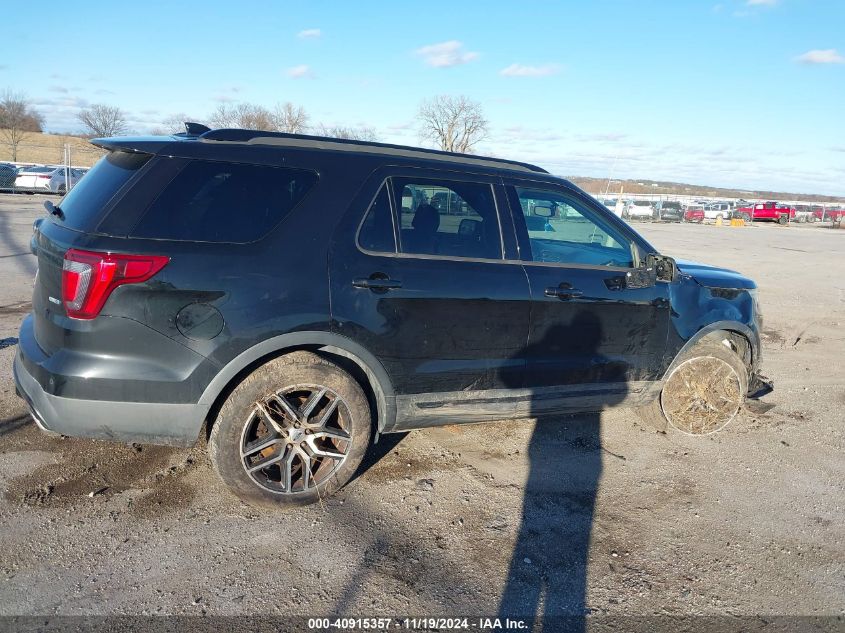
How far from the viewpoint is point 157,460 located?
392cm

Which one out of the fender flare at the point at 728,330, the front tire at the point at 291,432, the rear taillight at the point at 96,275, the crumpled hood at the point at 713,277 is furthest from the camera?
the crumpled hood at the point at 713,277

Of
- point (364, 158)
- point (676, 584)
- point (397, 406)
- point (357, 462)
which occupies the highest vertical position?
point (364, 158)

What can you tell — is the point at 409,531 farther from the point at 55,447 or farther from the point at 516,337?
the point at 55,447

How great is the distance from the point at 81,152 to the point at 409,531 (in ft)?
153

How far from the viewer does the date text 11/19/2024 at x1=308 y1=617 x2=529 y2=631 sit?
2.62 metres

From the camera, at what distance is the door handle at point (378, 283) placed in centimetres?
335

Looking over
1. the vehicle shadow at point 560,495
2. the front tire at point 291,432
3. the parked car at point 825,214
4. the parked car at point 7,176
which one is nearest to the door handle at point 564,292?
the vehicle shadow at point 560,495

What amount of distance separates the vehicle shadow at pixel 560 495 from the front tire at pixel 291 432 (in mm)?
1072

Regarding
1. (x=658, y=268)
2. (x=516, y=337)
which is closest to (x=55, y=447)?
(x=516, y=337)

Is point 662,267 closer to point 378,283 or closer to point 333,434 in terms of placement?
point 378,283

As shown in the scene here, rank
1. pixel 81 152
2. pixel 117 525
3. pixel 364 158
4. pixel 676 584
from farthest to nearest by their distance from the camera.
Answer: pixel 81 152 < pixel 364 158 < pixel 117 525 < pixel 676 584

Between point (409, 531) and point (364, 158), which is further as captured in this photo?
point (364, 158)

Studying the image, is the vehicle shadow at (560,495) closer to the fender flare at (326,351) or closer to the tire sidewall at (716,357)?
the tire sidewall at (716,357)

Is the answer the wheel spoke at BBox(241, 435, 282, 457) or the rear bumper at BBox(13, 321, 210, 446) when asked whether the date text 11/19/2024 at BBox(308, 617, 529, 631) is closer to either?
the wheel spoke at BBox(241, 435, 282, 457)
